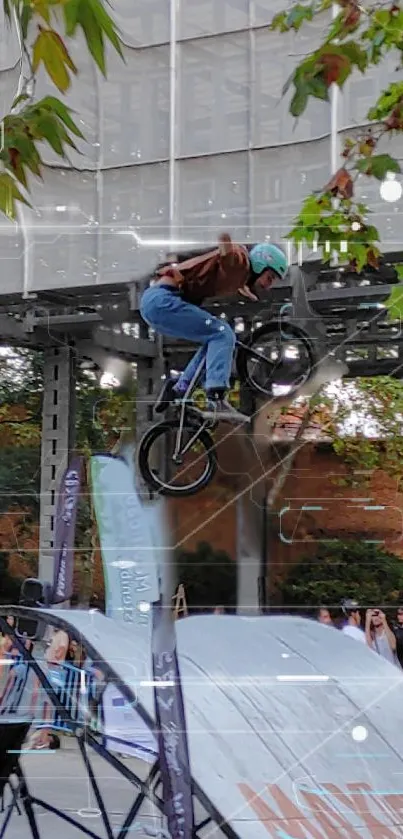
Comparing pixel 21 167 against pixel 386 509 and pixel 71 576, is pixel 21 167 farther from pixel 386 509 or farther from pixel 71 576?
pixel 386 509

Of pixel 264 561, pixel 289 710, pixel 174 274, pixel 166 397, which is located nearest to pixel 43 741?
pixel 289 710

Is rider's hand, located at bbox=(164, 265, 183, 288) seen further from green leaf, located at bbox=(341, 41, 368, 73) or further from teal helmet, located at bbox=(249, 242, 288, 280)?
green leaf, located at bbox=(341, 41, 368, 73)

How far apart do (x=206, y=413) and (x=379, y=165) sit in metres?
0.91

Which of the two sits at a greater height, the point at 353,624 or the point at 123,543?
the point at 123,543

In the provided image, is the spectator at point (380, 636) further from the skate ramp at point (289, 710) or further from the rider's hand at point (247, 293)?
the rider's hand at point (247, 293)

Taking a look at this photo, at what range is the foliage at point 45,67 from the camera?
44.8 inches

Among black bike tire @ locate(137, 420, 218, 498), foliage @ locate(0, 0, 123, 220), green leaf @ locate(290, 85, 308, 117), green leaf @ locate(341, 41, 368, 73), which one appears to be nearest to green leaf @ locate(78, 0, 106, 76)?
foliage @ locate(0, 0, 123, 220)

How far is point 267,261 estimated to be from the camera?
2.39 meters

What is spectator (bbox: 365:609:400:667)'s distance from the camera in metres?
2.31

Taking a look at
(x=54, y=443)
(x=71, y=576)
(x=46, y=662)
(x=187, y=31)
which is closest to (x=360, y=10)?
(x=187, y=31)

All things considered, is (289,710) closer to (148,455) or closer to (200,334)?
(148,455)

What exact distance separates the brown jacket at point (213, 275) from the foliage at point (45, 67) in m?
1.01

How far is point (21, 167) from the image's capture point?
1.33 m

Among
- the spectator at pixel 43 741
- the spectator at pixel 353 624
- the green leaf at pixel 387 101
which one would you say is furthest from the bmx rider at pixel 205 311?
the spectator at pixel 43 741
